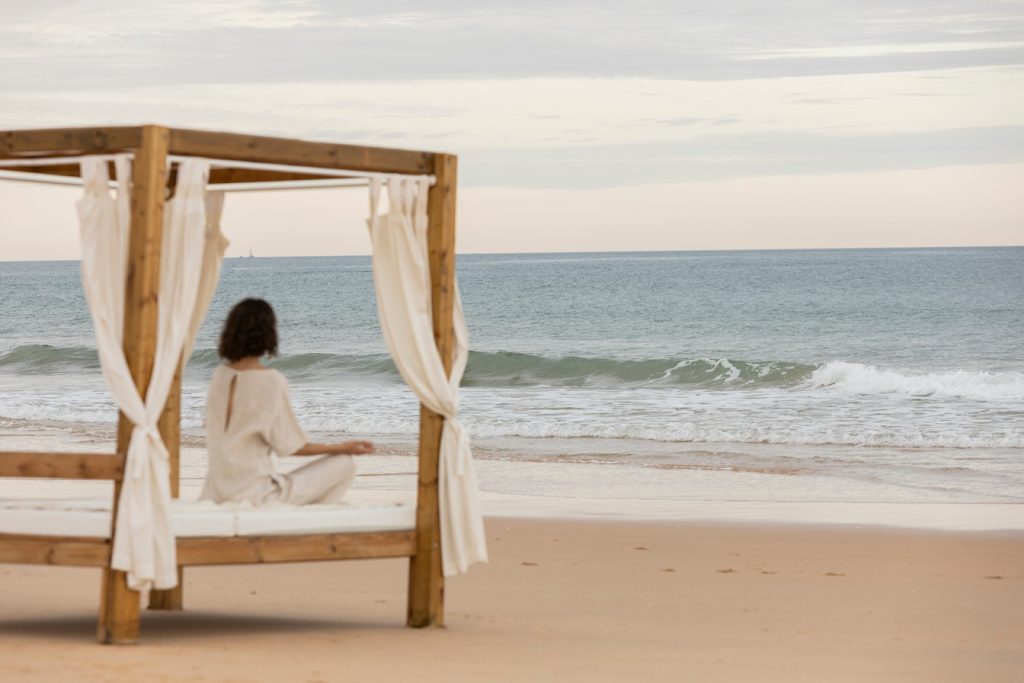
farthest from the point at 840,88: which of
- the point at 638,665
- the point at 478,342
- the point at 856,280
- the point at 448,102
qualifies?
the point at 638,665

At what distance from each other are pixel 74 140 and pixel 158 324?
80cm

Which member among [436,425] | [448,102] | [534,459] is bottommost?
[534,459]

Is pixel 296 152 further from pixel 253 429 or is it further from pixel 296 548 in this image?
pixel 296 548

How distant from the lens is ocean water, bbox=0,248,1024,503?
14.4 meters

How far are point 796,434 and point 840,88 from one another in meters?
23.1

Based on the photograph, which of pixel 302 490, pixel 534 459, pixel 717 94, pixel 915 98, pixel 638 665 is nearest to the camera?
pixel 638 665

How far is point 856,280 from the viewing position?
57.5 metres

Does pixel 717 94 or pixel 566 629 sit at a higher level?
pixel 717 94

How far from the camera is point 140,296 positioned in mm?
5930

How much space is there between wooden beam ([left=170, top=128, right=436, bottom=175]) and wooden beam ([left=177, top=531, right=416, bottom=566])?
155 centimetres

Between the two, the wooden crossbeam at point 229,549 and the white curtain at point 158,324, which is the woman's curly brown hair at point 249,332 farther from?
the wooden crossbeam at point 229,549

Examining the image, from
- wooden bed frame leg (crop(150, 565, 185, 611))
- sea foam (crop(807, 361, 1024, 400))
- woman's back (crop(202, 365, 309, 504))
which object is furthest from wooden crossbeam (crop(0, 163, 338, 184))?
sea foam (crop(807, 361, 1024, 400))

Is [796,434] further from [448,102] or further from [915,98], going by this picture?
[915,98]

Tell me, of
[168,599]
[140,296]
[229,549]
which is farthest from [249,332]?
[168,599]
